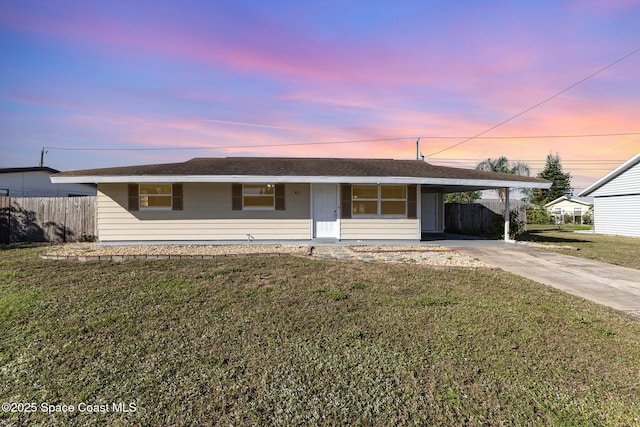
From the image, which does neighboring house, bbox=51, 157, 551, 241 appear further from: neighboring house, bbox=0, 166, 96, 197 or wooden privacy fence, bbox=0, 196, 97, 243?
neighboring house, bbox=0, 166, 96, 197

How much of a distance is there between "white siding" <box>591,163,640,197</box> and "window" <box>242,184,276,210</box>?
2069cm

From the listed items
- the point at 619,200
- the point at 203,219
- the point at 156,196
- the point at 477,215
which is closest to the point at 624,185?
the point at 619,200

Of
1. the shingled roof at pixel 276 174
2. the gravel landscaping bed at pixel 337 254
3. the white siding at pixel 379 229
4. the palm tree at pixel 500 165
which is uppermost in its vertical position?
the palm tree at pixel 500 165

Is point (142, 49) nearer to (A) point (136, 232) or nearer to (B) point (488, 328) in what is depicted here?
(A) point (136, 232)

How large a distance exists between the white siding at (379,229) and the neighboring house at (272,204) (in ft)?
0.13

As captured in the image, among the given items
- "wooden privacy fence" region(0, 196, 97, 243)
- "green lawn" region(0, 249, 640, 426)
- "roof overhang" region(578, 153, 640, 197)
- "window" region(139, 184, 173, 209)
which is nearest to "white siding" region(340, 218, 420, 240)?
"green lawn" region(0, 249, 640, 426)

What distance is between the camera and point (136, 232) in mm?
11867

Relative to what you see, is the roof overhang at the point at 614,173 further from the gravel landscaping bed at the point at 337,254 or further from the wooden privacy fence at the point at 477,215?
the gravel landscaping bed at the point at 337,254

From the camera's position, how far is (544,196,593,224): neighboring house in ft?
113

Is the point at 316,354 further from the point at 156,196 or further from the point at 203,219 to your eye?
the point at 156,196

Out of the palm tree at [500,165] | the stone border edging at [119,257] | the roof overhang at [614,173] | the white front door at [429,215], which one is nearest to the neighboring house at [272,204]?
the stone border edging at [119,257]

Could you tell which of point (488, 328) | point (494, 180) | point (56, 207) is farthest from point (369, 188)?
point (56, 207)

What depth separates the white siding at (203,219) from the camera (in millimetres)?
11805

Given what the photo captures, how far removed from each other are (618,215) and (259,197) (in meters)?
22.0
